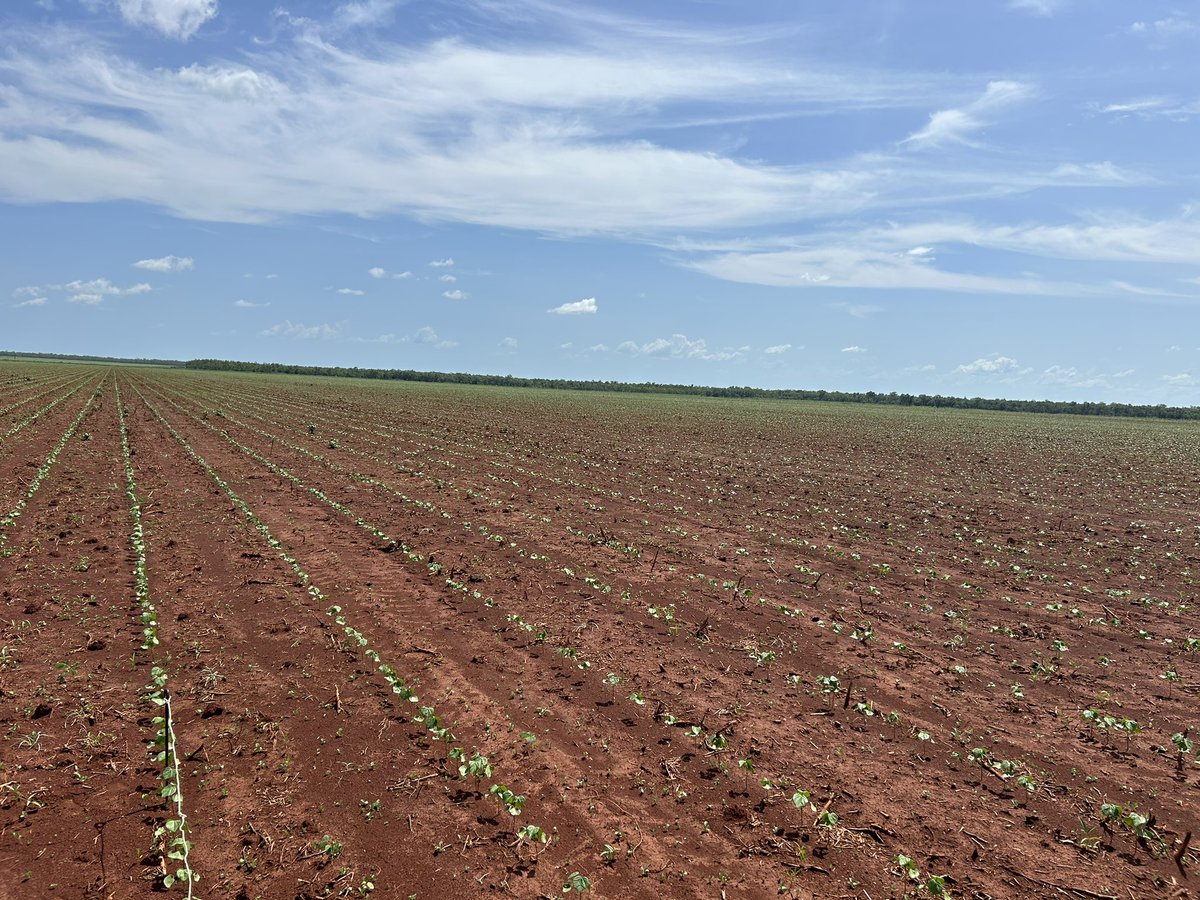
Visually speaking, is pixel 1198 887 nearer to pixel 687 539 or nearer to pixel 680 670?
pixel 680 670

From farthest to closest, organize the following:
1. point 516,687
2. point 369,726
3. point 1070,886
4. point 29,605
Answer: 1. point 29,605
2. point 516,687
3. point 369,726
4. point 1070,886

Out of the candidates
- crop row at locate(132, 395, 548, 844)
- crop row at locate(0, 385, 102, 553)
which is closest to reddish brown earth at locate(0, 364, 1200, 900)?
crop row at locate(132, 395, 548, 844)

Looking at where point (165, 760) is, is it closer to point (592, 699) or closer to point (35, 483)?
point (592, 699)

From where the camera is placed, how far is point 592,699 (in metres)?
8.08

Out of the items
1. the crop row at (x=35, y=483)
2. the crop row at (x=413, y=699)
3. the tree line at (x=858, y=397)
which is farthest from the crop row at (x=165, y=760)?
the tree line at (x=858, y=397)

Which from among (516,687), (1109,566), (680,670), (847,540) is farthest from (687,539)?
(1109,566)

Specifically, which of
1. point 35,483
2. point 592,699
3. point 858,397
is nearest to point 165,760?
point 592,699

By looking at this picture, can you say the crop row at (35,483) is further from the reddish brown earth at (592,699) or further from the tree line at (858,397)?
the tree line at (858,397)

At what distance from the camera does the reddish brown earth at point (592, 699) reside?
550cm

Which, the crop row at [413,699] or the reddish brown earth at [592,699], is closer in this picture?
the reddish brown earth at [592,699]

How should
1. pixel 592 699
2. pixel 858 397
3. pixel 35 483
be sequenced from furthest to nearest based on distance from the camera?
pixel 858 397 < pixel 35 483 < pixel 592 699

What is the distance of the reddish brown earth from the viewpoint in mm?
5504

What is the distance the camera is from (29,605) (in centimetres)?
987

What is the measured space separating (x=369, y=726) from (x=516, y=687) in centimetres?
175
